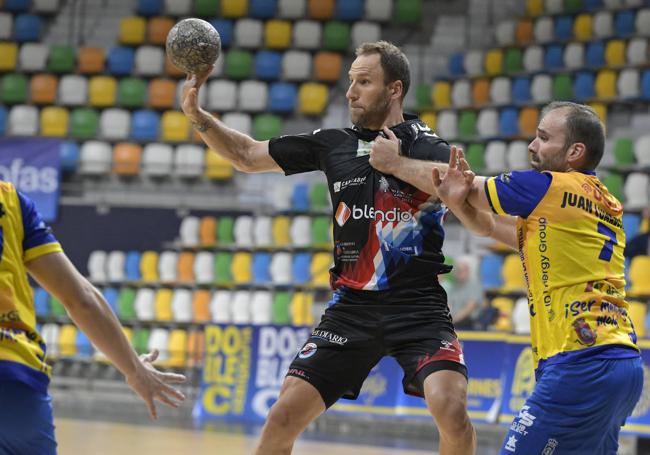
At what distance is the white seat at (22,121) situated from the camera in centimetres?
1862

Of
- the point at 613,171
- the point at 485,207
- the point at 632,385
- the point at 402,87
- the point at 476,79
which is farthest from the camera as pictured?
the point at 476,79

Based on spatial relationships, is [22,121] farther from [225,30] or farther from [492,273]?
[492,273]

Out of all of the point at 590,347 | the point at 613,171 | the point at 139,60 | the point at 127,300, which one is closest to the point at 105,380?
the point at 127,300

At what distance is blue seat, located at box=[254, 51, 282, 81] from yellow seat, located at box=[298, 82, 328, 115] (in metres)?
0.79

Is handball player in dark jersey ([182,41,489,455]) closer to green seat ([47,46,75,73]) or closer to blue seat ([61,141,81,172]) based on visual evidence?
blue seat ([61,141,81,172])

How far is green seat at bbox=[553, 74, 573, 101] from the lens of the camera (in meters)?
16.1

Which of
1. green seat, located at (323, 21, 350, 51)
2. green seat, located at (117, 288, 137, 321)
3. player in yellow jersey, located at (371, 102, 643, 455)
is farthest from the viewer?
green seat, located at (323, 21, 350, 51)

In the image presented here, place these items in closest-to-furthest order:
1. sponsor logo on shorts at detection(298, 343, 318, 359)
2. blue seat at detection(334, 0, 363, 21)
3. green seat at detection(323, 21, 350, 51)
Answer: sponsor logo on shorts at detection(298, 343, 318, 359)
green seat at detection(323, 21, 350, 51)
blue seat at detection(334, 0, 363, 21)

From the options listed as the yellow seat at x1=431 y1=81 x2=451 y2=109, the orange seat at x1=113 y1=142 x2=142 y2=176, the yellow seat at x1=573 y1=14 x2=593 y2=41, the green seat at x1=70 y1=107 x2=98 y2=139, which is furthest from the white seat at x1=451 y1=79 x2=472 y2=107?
the green seat at x1=70 y1=107 x2=98 y2=139

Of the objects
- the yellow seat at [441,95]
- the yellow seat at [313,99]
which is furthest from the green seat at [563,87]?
the yellow seat at [313,99]

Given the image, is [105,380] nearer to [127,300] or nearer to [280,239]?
[127,300]

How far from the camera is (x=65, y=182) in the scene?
18234 mm

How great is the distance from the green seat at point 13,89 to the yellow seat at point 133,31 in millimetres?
1976

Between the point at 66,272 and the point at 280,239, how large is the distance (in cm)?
1314
